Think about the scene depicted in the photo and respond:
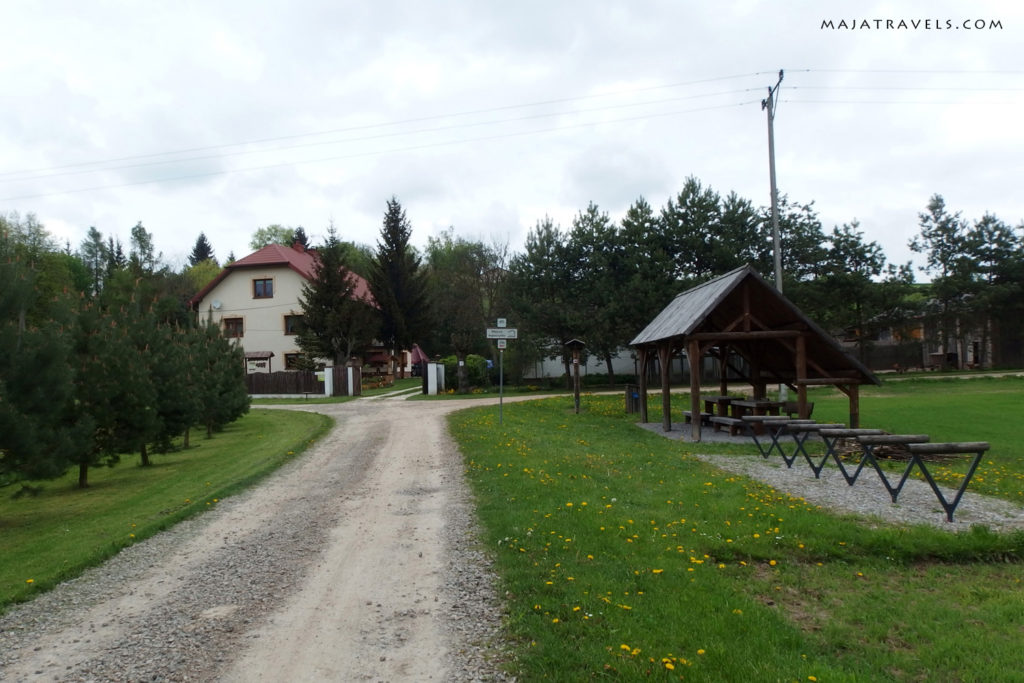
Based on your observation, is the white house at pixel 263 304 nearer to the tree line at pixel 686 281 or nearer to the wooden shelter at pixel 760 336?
the tree line at pixel 686 281

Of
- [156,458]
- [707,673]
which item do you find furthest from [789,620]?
[156,458]

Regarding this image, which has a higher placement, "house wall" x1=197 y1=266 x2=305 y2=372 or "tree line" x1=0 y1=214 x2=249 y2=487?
"house wall" x1=197 y1=266 x2=305 y2=372

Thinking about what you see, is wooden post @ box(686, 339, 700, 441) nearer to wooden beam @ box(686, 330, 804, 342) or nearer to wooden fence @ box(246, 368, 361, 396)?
wooden beam @ box(686, 330, 804, 342)

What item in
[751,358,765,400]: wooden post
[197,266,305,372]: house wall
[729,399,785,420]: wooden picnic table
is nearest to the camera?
[729,399,785,420]: wooden picnic table

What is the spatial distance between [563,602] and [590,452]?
8.17m

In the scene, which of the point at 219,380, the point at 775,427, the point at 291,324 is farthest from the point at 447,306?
the point at 775,427

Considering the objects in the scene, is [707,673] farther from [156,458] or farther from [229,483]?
[156,458]

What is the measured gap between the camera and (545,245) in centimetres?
3828

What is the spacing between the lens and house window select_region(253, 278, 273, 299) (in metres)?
46.9

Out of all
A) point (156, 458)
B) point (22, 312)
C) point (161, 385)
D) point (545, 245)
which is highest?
point (545, 245)

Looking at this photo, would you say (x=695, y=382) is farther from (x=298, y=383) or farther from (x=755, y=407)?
(x=298, y=383)

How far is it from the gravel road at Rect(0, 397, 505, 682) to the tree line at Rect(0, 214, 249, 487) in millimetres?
4208

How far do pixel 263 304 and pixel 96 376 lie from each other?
1347 inches

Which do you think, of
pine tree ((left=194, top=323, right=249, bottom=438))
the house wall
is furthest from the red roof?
pine tree ((left=194, top=323, right=249, bottom=438))
